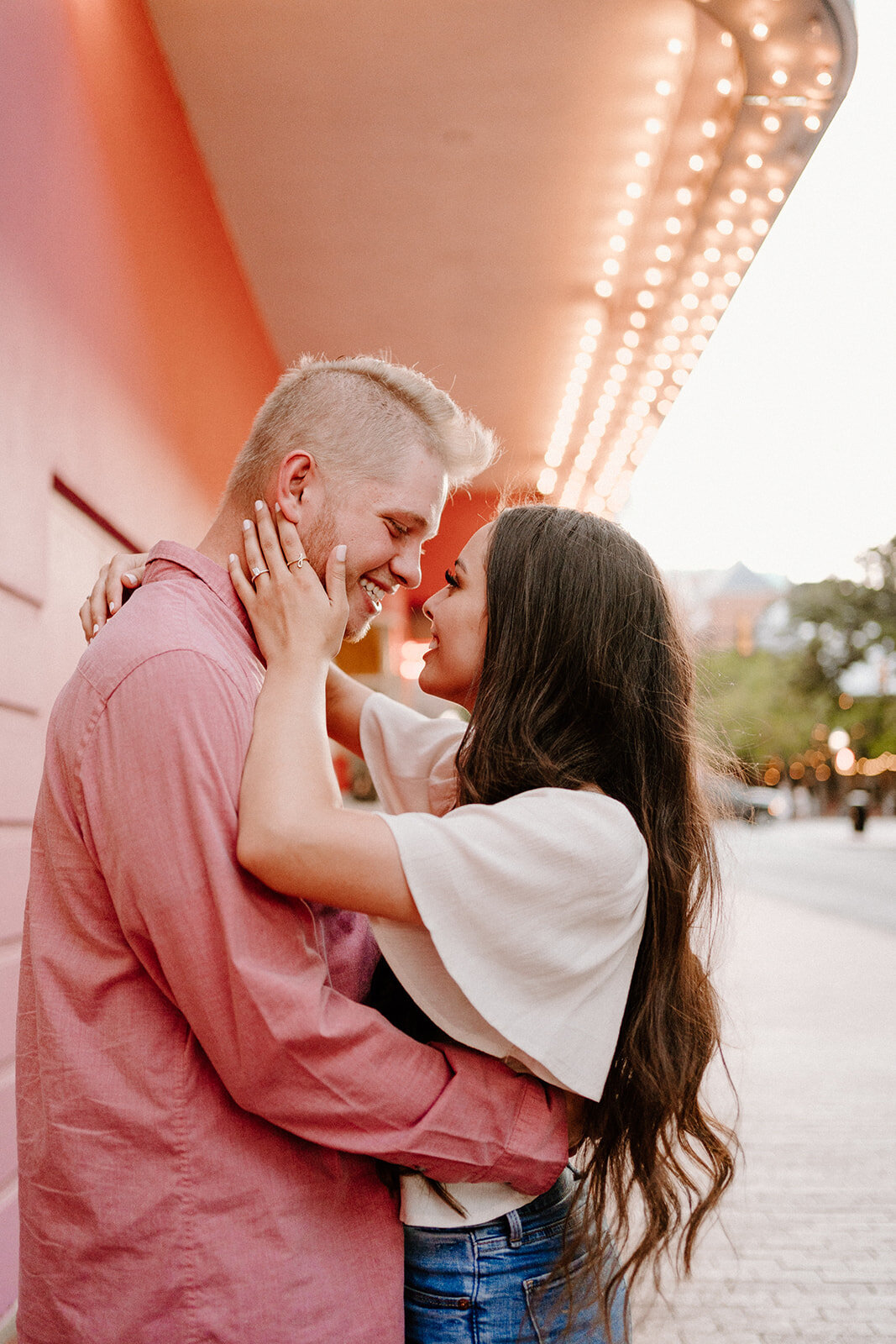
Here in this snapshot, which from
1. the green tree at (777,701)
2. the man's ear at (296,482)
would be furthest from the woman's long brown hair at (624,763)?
the green tree at (777,701)

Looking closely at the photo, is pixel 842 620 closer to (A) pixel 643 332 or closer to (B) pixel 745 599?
(A) pixel 643 332

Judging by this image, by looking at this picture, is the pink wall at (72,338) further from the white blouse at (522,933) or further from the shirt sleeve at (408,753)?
the white blouse at (522,933)

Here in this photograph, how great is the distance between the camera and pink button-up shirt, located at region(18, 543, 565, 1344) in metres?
1.16

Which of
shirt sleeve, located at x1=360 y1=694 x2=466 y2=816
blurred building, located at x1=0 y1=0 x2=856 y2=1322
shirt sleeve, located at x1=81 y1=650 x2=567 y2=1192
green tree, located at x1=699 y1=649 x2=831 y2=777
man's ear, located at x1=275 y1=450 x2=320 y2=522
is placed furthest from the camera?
green tree, located at x1=699 y1=649 x2=831 y2=777

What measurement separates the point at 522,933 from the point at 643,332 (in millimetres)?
5011

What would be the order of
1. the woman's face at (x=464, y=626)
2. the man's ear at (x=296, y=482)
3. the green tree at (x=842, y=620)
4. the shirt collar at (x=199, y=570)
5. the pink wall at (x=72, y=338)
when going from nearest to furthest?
the shirt collar at (x=199, y=570), the man's ear at (x=296, y=482), the woman's face at (x=464, y=626), the pink wall at (x=72, y=338), the green tree at (x=842, y=620)

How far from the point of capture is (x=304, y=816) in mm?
1182

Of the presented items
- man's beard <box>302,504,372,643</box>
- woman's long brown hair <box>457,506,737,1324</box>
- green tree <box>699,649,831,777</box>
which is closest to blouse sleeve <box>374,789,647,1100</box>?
woman's long brown hair <box>457,506,737,1324</box>

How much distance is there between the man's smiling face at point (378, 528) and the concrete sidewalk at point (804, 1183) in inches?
40.3

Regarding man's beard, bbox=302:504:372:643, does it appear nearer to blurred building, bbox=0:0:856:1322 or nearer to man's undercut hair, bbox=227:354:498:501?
man's undercut hair, bbox=227:354:498:501

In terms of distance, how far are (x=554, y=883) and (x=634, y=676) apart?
0.45 metres

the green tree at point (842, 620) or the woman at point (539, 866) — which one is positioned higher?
the green tree at point (842, 620)

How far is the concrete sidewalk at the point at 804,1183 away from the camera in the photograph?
3.27 metres

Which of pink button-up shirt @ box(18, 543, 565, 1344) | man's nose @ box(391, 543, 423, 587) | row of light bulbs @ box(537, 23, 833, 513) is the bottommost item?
pink button-up shirt @ box(18, 543, 565, 1344)
